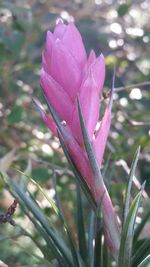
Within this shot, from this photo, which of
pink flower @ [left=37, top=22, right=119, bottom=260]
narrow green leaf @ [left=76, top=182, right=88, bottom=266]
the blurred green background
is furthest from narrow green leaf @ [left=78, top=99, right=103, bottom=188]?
the blurred green background

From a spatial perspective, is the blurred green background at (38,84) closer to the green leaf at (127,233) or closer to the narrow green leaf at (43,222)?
the narrow green leaf at (43,222)

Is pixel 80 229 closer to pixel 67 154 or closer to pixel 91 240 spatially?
pixel 91 240

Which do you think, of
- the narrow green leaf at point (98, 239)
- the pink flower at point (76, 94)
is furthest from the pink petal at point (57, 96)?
the narrow green leaf at point (98, 239)

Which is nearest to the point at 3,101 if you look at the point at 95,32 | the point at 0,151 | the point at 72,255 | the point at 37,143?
the point at 0,151

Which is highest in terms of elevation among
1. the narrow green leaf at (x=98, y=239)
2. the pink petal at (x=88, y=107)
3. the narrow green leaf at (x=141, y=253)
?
the pink petal at (x=88, y=107)

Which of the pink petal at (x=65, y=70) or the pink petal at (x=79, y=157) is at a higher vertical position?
the pink petal at (x=65, y=70)

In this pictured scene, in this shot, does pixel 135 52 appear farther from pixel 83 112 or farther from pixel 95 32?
pixel 83 112

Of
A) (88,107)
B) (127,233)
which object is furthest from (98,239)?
(88,107)

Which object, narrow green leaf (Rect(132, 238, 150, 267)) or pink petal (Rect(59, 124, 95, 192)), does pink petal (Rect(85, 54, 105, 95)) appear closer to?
pink petal (Rect(59, 124, 95, 192))
